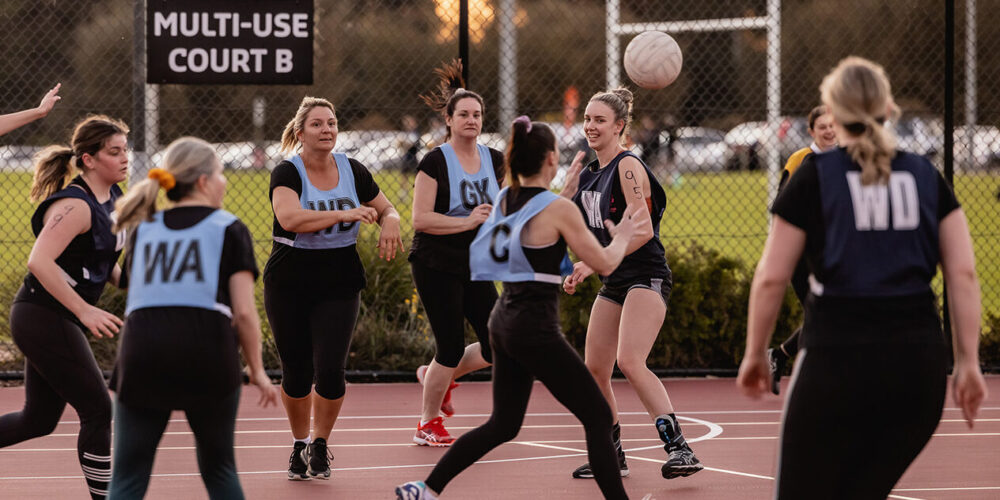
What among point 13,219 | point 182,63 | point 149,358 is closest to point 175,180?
point 149,358

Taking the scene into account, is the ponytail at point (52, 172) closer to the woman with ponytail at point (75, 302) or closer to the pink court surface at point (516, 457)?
the woman with ponytail at point (75, 302)

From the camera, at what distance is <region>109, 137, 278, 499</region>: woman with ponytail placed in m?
4.12

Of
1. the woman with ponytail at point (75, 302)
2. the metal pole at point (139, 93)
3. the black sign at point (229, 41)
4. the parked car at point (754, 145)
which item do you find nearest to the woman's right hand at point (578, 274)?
the woman with ponytail at point (75, 302)

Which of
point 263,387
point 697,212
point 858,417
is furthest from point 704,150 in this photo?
point 858,417

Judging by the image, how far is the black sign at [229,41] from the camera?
32.2 ft

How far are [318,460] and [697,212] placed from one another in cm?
2374

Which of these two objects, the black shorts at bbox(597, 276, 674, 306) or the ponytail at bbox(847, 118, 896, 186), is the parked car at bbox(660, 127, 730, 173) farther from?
the ponytail at bbox(847, 118, 896, 186)

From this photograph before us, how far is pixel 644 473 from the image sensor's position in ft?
22.1

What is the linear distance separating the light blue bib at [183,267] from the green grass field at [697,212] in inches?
352

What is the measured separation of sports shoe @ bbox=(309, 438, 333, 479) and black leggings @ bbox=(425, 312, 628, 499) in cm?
157

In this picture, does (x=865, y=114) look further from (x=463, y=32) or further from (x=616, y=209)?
(x=463, y=32)

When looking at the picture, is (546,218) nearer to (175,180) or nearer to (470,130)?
(175,180)

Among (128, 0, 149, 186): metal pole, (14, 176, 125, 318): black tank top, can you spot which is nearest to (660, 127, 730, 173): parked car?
(128, 0, 149, 186): metal pole

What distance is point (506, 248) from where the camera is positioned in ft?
17.1
